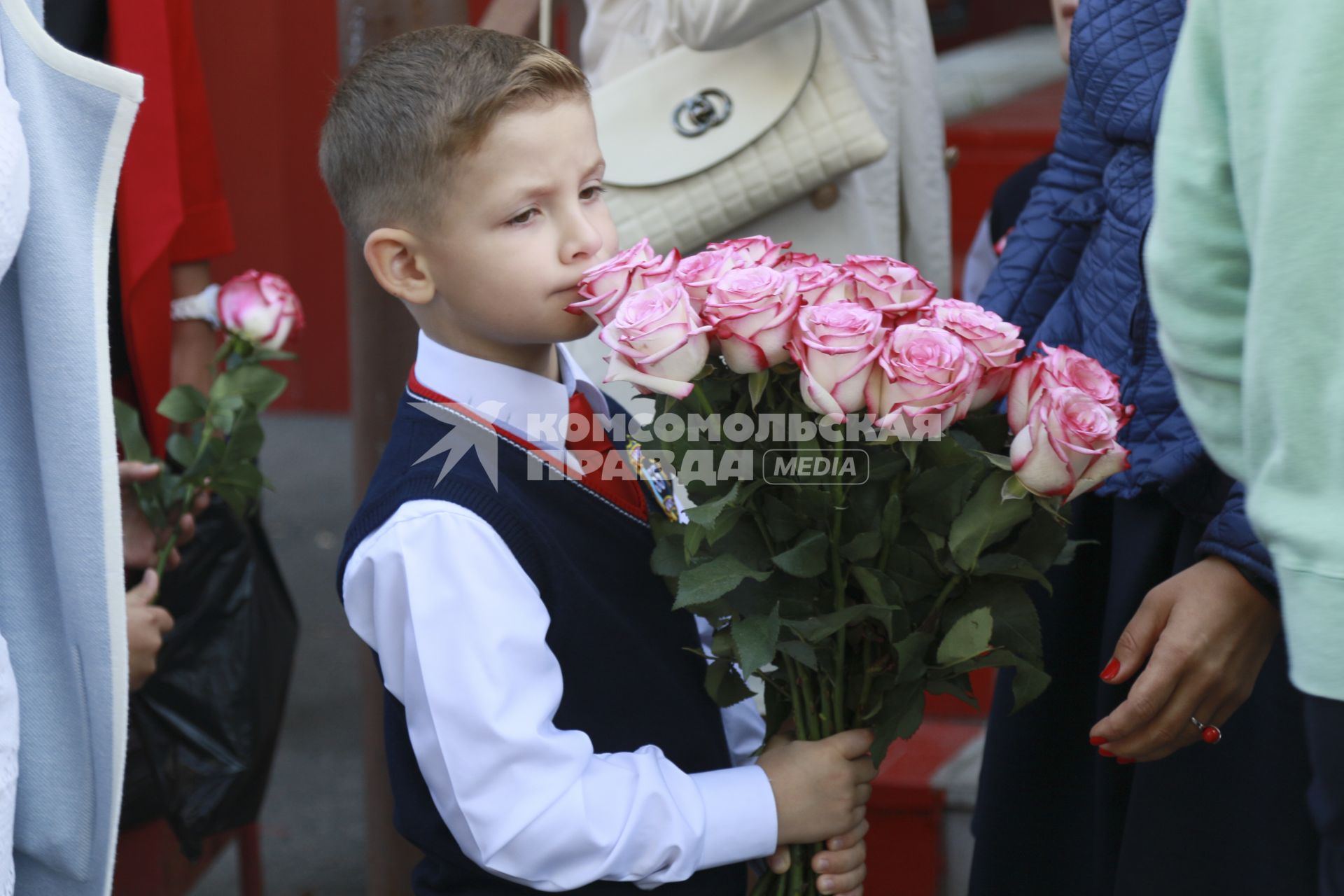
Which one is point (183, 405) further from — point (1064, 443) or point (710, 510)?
point (1064, 443)

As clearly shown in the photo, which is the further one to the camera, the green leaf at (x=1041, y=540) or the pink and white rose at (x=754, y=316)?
the green leaf at (x=1041, y=540)

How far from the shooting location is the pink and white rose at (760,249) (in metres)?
1.47

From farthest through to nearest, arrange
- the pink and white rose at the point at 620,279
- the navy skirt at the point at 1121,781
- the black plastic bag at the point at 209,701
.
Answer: the black plastic bag at the point at 209,701 → the navy skirt at the point at 1121,781 → the pink and white rose at the point at 620,279

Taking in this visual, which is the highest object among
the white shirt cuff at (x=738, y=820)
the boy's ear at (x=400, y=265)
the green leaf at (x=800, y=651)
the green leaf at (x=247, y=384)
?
the boy's ear at (x=400, y=265)

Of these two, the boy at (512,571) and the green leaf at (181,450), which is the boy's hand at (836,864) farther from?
the green leaf at (181,450)

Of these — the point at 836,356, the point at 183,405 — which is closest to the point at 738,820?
the point at 836,356

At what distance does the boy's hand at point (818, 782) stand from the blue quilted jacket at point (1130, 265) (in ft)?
1.44

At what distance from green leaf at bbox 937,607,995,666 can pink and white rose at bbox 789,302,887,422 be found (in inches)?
9.6

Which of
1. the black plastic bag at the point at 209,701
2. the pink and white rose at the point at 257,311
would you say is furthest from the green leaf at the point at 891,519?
the black plastic bag at the point at 209,701

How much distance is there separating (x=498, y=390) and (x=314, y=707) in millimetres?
3108

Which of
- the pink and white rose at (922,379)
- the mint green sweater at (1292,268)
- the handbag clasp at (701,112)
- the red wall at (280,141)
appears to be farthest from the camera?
the red wall at (280,141)

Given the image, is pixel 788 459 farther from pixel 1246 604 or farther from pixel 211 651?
pixel 211 651

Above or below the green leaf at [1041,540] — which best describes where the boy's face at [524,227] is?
above

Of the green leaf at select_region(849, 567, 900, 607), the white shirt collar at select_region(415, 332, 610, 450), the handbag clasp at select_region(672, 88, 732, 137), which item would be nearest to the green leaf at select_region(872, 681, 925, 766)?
the green leaf at select_region(849, 567, 900, 607)
